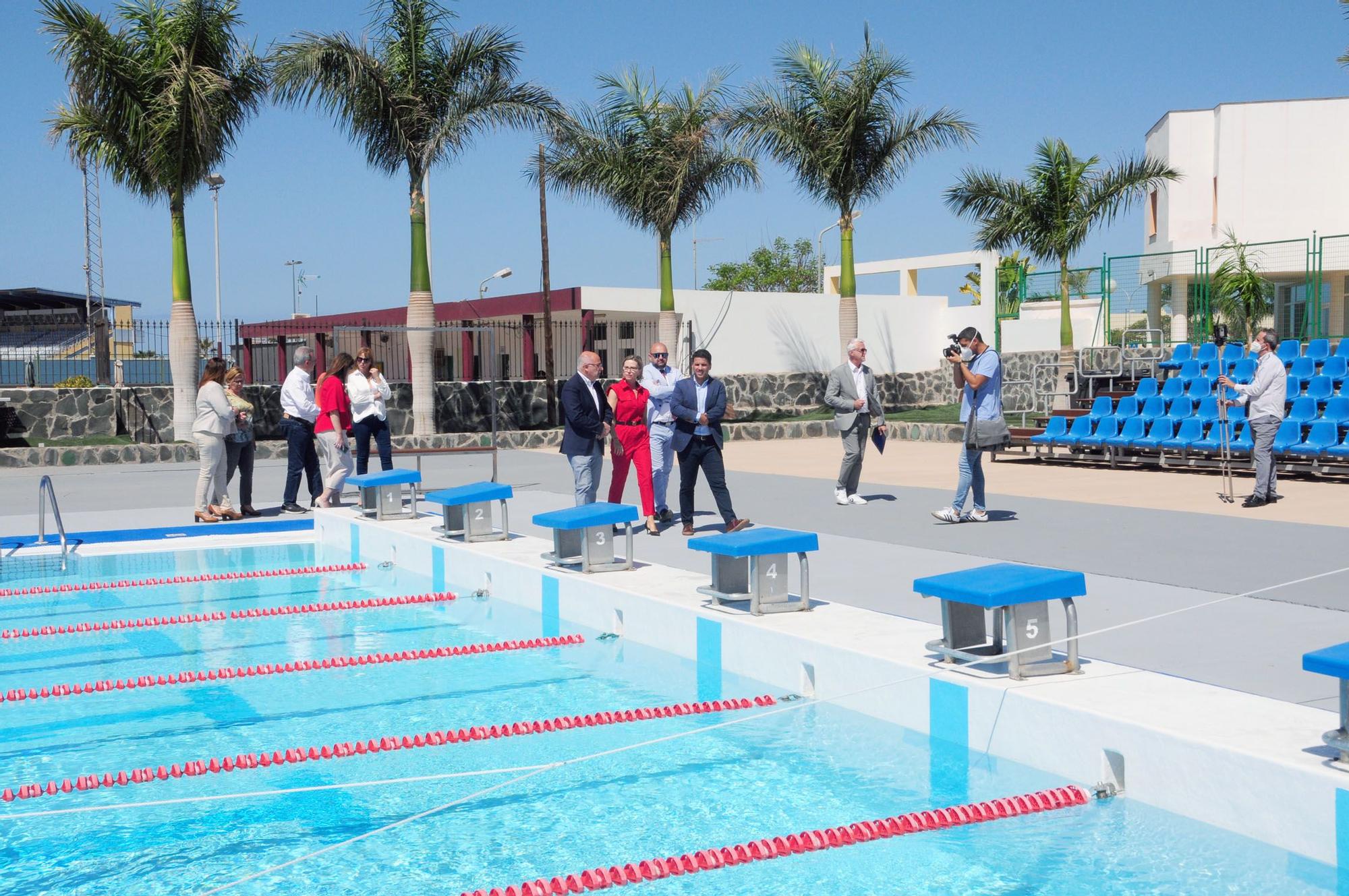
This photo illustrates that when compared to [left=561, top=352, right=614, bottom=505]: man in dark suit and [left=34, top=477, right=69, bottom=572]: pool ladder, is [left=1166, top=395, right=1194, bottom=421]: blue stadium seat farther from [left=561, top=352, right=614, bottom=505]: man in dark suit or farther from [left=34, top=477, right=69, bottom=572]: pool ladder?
[left=34, top=477, right=69, bottom=572]: pool ladder

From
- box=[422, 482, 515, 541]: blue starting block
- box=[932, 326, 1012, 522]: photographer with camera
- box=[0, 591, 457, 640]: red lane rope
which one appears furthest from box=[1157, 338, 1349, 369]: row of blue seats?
box=[0, 591, 457, 640]: red lane rope

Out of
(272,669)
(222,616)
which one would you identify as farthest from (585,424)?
(272,669)

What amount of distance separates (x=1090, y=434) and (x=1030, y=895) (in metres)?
15.6

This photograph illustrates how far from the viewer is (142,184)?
2298 cm

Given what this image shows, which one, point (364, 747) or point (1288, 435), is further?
point (1288, 435)

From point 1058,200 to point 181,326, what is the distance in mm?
18647

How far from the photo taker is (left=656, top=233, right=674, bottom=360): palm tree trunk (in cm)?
2762

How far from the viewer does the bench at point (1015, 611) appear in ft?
17.7

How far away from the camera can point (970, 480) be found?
11727 mm

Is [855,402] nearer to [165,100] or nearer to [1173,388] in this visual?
[1173,388]

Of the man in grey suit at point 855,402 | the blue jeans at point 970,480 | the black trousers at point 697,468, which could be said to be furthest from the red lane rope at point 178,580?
the blue jeans at point 970,480

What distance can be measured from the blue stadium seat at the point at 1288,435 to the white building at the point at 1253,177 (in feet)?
53.0

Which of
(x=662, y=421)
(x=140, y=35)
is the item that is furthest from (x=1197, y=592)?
(x=140, y=35)

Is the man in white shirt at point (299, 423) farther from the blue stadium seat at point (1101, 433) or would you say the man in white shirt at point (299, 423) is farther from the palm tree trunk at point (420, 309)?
the blue stadium seat at point (1101, 433)
